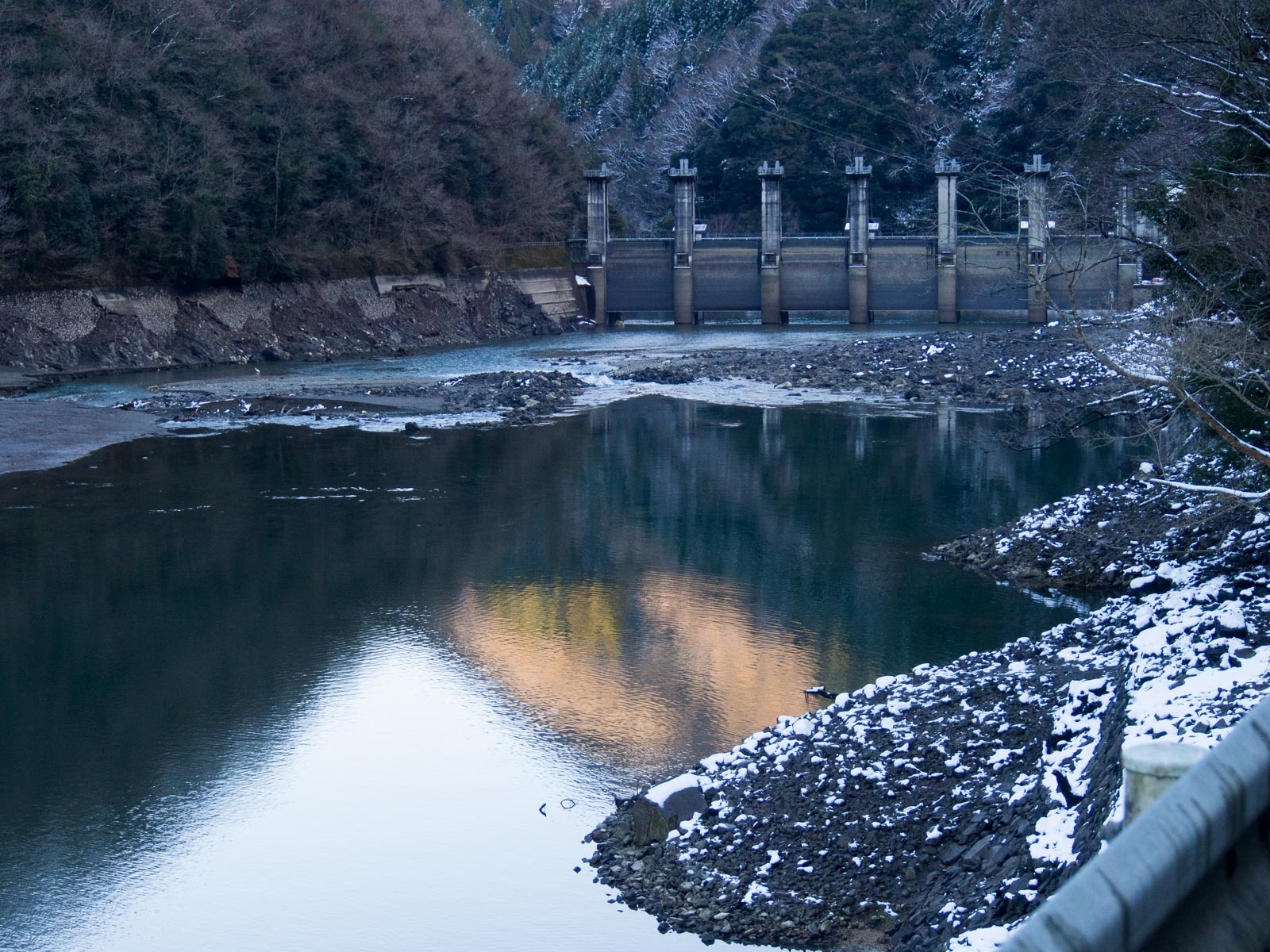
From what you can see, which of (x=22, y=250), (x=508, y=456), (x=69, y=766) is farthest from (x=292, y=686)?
(x=22, y=250)

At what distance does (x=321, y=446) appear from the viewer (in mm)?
25391

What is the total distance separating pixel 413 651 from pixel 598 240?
4526 cm

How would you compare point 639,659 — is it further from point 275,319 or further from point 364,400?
point 275,319

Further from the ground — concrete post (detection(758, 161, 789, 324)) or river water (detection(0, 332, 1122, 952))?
concrete post (detection(758, 161, 789, 324))

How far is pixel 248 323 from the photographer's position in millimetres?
43250

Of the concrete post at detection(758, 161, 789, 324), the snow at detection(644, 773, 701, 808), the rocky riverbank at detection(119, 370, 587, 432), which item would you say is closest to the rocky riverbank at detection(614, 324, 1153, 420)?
the rocky riverbank at detection(119, 370, 587, 432)

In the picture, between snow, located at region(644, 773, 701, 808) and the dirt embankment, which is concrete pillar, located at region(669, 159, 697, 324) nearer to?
the dirt embankment

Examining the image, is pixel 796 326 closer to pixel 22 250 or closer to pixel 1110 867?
pixel 22 250

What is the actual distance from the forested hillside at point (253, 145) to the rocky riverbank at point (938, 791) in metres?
33.9

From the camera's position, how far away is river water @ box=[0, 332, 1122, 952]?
8.55 metres

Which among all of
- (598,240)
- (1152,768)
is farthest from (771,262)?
(1152,768)

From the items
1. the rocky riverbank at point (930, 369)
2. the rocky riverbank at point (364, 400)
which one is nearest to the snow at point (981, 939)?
the rocky riverbank at point (930, 369)

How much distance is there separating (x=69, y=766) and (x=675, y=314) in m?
46.6

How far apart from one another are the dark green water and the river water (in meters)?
0.04
